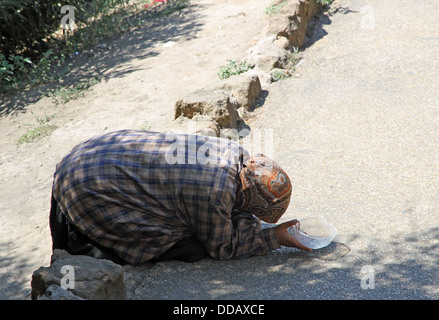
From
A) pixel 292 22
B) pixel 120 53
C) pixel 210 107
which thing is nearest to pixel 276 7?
pixel 292 22

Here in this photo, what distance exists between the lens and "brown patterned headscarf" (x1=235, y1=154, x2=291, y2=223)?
113 inches

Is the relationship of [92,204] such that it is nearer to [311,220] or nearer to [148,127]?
[311,220]

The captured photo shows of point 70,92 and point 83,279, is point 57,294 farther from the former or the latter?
point 70,92

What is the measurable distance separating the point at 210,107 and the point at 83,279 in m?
2.83

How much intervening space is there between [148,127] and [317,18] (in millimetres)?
3892

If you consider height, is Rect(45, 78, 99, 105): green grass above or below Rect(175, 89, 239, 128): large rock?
below

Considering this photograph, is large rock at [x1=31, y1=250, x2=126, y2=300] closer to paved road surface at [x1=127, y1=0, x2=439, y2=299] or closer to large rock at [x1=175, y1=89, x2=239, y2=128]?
paved road surface at [x1=127, y1=0, x2=439, y2=299]

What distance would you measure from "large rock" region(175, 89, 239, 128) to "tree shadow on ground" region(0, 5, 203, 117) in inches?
98.3

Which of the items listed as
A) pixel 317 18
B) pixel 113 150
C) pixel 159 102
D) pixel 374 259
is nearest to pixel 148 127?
pixel 159 102

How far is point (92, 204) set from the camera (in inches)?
112

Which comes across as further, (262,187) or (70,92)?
(70,92)

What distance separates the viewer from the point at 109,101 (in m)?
6.42

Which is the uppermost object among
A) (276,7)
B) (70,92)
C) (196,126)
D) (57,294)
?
(57,294)

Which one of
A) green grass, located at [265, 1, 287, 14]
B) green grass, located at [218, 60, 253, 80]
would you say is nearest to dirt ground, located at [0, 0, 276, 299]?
green grass, located at [218, 60, 253, 80]
